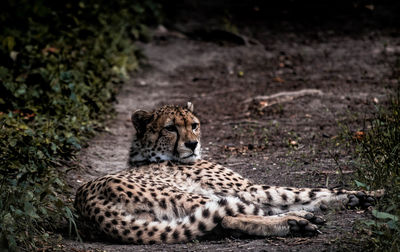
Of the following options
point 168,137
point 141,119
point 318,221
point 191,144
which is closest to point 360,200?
point 318,221

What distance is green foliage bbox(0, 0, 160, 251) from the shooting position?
13.2 feet

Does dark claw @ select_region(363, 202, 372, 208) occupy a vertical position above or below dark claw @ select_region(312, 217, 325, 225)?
above

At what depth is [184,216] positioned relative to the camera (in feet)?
13.8

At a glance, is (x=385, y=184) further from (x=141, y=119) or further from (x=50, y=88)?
(x=50, y=88)

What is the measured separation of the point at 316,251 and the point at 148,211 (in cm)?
121

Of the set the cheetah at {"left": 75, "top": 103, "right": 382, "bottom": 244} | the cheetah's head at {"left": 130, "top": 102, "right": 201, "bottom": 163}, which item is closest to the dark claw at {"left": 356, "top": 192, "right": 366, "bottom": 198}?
the cheetah at {"left": 75, "top": 103, "right": 382, "bottom": 244}

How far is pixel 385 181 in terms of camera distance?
4.41m

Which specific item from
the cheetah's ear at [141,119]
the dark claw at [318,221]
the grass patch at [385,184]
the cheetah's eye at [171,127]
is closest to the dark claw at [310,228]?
Result: the dark claw at [318,221]

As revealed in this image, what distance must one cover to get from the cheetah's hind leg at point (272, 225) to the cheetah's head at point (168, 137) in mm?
1038

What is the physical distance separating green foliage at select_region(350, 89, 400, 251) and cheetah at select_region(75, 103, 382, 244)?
0.18 metres

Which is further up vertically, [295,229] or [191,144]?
[191,144]

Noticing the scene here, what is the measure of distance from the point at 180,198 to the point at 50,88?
398cm

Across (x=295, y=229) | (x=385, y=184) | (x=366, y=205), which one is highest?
(x=385, y=184)

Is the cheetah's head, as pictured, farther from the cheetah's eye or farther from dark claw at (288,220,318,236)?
dark claw at (288,220,318,236)
